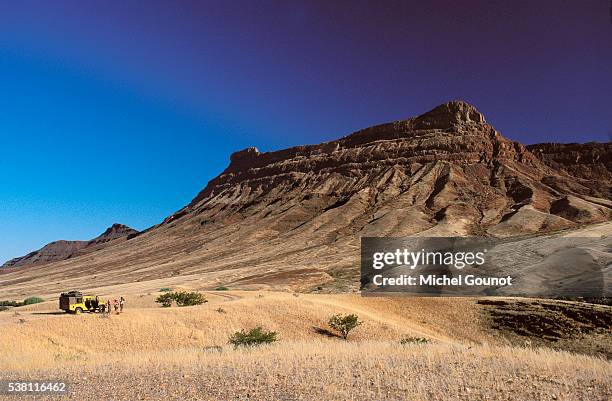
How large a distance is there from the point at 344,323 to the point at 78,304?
12.5m

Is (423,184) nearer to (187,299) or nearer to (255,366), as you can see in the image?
(187,299)

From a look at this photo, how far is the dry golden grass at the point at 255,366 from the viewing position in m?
8.91

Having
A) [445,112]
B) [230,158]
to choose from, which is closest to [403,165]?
[445,112]

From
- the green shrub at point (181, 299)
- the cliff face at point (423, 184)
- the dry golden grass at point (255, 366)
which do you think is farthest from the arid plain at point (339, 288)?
the green shrub at point (181, 299)

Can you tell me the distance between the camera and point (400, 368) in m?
10.6

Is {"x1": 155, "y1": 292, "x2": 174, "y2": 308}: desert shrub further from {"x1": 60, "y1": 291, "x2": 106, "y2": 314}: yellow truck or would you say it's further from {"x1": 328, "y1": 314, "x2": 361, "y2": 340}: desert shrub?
{"x1": 328, "y1": 314, "x2": 361, "y2": 340}: desert shrub

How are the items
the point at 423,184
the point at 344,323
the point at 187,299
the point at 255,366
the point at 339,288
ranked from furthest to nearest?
the point at 423,184
the point at 339,288
the point at 187,299
the point at 344,323
the point at 255,366

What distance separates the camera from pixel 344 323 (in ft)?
76.1

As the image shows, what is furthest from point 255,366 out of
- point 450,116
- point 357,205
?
point 450,116

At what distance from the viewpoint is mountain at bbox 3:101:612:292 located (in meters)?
87.1

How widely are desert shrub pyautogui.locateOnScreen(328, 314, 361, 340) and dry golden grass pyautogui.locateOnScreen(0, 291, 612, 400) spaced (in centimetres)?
126

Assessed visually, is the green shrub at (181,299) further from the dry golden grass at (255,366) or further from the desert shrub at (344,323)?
the desert shrub at (344,323)

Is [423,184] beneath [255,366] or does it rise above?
above

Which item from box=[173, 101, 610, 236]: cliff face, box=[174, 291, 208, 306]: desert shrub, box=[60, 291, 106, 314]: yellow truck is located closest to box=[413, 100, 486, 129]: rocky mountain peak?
box=[173, 101, 610, 236]: cliff face
